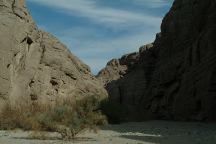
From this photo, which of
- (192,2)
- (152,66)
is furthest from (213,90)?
(152,66)

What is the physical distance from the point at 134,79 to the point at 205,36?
15.8 m

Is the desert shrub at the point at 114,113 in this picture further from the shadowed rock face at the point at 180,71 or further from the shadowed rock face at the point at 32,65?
the shadowed rock face at the point at 180,71

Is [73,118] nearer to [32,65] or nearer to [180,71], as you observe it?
[32,65]

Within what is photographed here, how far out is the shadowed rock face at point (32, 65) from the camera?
34.8 m

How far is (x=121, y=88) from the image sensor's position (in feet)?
186

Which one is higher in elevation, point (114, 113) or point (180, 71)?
point (180, 71)

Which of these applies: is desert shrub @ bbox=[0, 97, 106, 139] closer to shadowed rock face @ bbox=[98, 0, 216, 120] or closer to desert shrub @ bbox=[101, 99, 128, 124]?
desert shrub @ bbox=[101, 99, 128, 124]

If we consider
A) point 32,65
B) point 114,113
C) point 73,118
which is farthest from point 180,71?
point 73,118

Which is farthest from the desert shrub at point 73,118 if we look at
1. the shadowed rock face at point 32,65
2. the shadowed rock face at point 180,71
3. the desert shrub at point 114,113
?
the shadowed rock face at point 180,71

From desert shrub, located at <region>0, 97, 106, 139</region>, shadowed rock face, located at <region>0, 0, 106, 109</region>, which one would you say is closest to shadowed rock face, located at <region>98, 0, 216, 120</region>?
shadowed rock face, located at <region>0, 0, 106, 109</region>

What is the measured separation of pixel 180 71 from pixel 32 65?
40.6 ft

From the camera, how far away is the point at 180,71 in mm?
43750

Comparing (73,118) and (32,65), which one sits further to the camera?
(32,65)

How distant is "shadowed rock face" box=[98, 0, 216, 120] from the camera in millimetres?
38141
